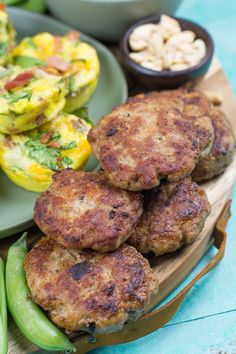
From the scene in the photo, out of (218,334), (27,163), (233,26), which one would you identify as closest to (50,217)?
(27,163)

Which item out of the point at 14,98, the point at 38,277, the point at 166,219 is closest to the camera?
the point at 38,277

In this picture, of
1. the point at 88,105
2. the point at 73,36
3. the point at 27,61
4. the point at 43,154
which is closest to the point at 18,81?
the point at 43,154

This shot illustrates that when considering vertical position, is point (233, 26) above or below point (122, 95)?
above

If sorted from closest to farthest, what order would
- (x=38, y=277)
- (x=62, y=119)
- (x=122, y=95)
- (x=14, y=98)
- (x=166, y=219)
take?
1. (x=38, y=277)
2. (x=166, y=219)
3. (x=14, y=98)
4. (x=62, y=119)
5. (x=122, y=95)

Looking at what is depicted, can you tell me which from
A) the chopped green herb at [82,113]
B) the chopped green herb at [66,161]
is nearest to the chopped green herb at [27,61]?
the chopped green herb at [82,113]

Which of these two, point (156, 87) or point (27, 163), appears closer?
point (27, 163)

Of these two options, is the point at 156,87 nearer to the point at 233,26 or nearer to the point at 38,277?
the point at 233,26
